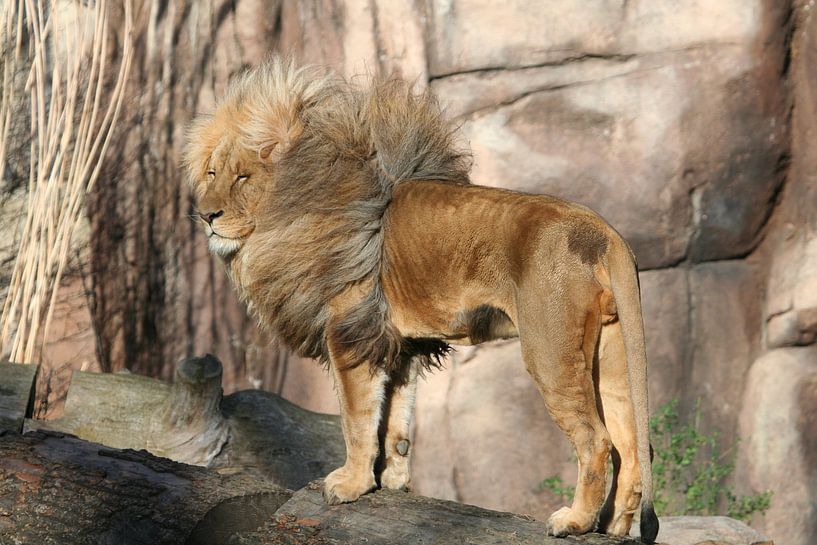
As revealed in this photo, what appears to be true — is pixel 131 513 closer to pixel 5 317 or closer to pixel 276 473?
pixel 276 473

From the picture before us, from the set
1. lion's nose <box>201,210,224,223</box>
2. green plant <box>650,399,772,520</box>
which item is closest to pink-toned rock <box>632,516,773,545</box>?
green plant <box>650,399,772,520</box>

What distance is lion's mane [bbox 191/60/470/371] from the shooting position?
10.5 ft

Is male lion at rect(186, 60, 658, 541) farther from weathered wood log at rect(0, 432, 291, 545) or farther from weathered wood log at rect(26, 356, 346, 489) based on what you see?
weathered wood log at rect(26, 356, 346, 489)

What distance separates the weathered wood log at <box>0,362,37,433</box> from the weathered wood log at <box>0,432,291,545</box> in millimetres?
972

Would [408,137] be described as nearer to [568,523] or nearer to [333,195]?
[333,195]

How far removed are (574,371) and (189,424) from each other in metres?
2.19

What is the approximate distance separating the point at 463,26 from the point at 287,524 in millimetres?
3897

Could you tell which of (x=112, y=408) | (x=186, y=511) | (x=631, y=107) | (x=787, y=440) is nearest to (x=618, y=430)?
(x=186, y=511)

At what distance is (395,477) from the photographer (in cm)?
335

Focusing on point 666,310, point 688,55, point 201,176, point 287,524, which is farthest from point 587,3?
point 287,524

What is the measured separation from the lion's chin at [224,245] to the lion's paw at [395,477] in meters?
0.89

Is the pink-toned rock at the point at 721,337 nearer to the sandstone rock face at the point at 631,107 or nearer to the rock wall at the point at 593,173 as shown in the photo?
the rock wall at the point at 593,173

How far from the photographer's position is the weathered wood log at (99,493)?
2799 mm

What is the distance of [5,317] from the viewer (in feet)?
16.4
